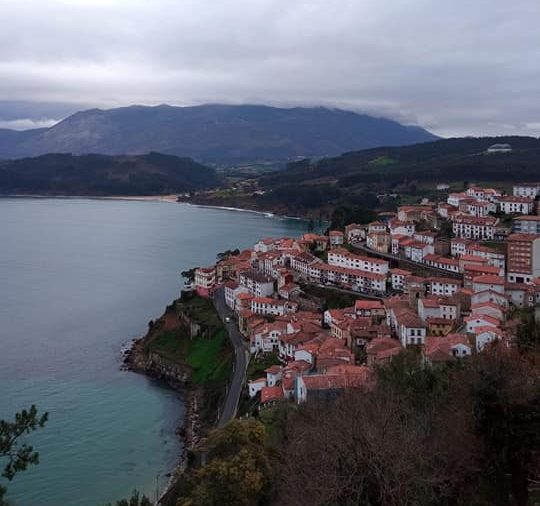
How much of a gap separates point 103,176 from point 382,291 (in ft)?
242

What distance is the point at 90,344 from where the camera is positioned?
757 inches

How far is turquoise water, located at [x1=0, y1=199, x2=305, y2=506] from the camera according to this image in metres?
11.8

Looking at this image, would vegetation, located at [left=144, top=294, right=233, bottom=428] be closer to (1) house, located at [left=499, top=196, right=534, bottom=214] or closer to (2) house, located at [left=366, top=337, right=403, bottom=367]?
(2) house, located at [left=366, top=337, right=403, bottom=367]

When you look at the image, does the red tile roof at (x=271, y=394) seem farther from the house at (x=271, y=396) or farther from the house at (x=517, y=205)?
the house at (x=517, y=205)

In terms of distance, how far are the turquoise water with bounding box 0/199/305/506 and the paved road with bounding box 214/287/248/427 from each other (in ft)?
4.09

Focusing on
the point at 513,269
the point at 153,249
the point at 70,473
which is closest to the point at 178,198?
the point at 153,249

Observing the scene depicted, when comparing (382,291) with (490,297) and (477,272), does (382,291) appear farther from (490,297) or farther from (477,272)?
(490,297)

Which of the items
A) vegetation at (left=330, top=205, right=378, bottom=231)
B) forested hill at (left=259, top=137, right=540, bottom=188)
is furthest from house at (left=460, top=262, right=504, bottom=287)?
forested hill at (left=259, top=137, right=540, bottom=188)

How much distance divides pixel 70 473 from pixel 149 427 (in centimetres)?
238

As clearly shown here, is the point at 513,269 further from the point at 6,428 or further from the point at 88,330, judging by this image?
the point at 6,428

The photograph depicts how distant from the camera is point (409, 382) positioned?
342 inches

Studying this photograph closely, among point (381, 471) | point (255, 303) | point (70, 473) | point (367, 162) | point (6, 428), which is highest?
point (367, 162)

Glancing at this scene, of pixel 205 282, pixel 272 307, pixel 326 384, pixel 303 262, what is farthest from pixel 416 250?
pixel 326 384

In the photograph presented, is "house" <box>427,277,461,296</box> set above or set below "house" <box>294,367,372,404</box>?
above
